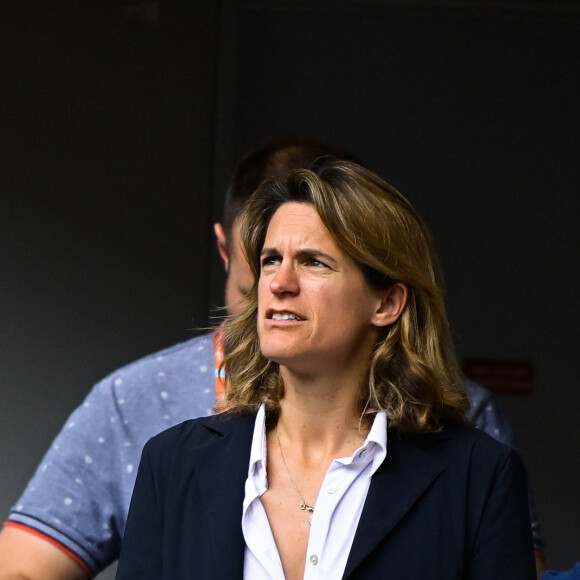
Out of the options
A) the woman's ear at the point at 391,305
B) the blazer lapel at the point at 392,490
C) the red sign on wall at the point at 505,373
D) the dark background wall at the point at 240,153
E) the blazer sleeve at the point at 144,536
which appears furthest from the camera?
the red sign on wall at the point at 505,373

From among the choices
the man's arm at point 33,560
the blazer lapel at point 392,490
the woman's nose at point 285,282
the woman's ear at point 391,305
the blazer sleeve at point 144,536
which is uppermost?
the woman's nose at point 285,282

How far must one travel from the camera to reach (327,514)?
237 cm

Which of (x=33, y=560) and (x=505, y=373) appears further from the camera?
(x=505, y=373)

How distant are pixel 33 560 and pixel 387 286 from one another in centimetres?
102

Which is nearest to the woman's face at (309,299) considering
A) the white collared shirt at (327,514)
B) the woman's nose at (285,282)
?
the woman's nose at (285,282)

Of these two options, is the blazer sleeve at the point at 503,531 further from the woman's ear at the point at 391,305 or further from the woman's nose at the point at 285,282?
the woman's nose at the point at 285,282

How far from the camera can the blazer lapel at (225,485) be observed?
235 centimetres

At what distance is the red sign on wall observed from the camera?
224 inches

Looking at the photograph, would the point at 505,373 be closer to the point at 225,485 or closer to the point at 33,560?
the point at 33,560

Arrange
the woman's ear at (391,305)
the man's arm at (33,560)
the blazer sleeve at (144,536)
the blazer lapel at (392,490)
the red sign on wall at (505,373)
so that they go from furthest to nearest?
the red sign on wall at (505,373) < the man's arm at (33,560) < the woman's ear at (391,305) < the blazer sleeve at (144,536) < the blazer lapel at (392,490)

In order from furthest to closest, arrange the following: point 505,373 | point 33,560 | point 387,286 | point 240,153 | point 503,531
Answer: point 505,373, point 240,153, point 33,560, point 387,286, point 503,531

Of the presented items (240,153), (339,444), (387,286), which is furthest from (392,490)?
(240,153)

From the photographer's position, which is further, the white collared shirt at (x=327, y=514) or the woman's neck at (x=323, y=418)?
the woman's neck at (x=323, y=418)

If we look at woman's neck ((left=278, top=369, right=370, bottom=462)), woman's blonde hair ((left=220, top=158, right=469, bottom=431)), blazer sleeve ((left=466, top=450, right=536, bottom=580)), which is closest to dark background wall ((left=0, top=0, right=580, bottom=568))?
woman's blonde hair ((left=220, top=158, right=469, bottom=431))
